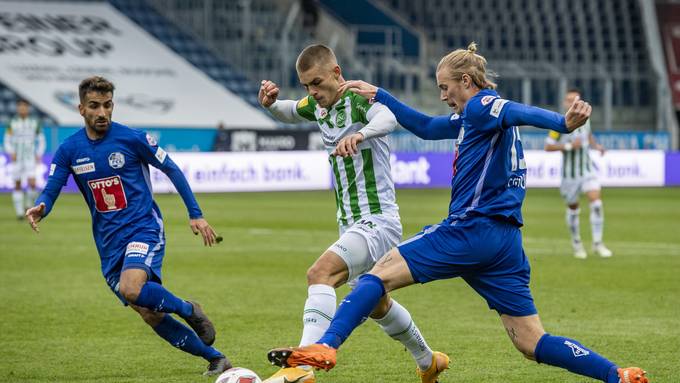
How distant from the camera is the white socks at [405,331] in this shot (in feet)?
22.7

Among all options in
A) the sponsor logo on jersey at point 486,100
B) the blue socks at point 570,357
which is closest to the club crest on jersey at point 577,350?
the blue socks at point 570,357

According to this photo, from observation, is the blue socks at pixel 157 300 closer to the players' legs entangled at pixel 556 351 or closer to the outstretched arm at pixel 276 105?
the outstretched arm at pixel 276 105

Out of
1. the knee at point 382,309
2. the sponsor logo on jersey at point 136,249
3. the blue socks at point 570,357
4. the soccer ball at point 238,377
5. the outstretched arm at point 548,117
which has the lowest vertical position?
the soccer ball at point 238,377

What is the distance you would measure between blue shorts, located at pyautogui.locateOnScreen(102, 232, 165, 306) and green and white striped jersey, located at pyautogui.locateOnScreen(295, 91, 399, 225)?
1.26m

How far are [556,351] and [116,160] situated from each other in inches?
124

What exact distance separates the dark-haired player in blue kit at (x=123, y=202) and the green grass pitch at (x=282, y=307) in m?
0.34

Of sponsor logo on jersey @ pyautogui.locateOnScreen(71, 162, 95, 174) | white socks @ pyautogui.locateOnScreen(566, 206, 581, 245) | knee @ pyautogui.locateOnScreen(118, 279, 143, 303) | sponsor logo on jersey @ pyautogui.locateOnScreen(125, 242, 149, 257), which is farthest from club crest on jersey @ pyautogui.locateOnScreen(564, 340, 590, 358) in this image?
white socks @ pyautogui.locateOnScreen(566, 206, 581, 245)

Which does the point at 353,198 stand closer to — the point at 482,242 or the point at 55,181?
the point at 482,242

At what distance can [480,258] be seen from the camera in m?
6.13

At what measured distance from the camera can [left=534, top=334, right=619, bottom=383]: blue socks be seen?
20.1ft

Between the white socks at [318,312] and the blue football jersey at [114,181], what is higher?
the blue football jersey at [114,181]

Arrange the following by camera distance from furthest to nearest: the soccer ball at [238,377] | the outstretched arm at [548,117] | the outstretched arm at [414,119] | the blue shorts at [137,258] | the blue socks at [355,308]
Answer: the blue shorts at [137,258]
the outstretched arm at [414,119]
the soccer ball at [238,377]
the blue socks at [355,308]
the outstretched arm at [548,117]

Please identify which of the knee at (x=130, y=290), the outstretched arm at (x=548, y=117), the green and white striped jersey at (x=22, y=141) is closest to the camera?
the outstretched arm at (x=548, y=117)

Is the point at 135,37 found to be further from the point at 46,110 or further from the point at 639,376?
the point at 639,376
